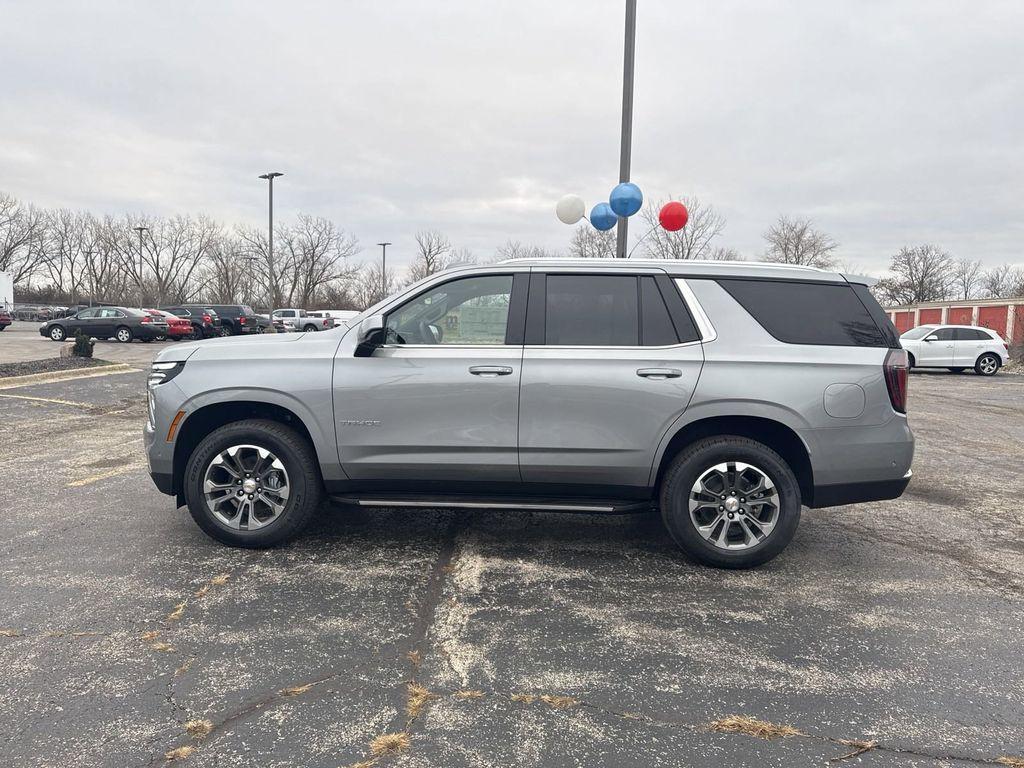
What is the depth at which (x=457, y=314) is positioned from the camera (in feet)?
13.6

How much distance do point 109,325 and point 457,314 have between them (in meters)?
25.9

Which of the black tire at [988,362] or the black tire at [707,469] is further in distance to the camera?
the black tire at [988,362]

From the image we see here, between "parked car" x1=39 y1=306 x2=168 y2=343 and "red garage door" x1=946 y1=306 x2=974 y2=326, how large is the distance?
144 feet

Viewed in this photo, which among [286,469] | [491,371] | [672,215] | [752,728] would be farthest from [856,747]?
[672,215]

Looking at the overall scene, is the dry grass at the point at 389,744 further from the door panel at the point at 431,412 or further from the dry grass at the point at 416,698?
the door panel at the point at 431,412

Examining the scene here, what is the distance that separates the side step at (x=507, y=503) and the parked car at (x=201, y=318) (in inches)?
1094

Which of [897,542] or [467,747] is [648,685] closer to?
[467,747]

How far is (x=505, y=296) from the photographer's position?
4168 mm

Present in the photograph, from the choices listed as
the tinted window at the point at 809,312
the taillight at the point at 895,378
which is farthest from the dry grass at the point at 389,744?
the taillight at the point at 895,378

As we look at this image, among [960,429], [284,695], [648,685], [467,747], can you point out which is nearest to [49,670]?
[284,695]

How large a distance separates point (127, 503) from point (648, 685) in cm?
435

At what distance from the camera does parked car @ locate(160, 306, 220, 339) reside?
97.6 ft

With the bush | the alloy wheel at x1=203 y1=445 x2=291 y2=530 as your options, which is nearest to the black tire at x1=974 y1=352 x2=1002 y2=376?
the alloy wheel at x1=203 y1=445 x2=291 y2=530

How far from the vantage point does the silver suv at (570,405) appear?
3891mm
